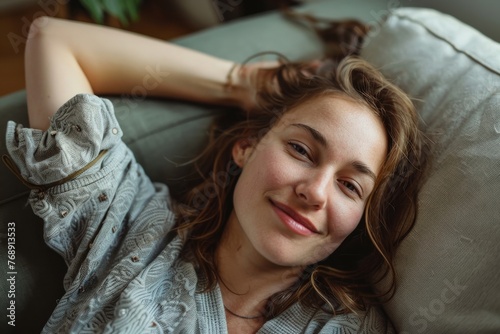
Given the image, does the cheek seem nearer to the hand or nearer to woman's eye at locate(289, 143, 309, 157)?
woman's eye at locate(289, 143, 309, 157)

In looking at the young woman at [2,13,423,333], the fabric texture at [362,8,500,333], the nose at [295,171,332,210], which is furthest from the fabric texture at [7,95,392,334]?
the nose at [295,171,332,210]

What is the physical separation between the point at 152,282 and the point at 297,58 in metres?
0.69

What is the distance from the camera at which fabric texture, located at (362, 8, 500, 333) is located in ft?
2.52

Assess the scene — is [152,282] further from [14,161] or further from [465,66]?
[465,66]

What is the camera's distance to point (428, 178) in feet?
2.95

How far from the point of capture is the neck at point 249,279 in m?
0.93

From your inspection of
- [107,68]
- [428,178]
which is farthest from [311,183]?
[107,68]

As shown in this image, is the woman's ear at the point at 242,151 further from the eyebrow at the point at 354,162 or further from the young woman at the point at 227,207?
the eyebrow at the point at 354,162

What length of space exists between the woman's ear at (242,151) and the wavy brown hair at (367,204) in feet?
0.07

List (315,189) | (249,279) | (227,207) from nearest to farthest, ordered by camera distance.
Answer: (315,189) → (249,279) → (227,207)

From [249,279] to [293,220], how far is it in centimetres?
18

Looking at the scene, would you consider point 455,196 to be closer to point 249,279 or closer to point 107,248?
point 249,279

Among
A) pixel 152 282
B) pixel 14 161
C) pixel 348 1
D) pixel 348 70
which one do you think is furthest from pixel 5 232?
pixel 348 1

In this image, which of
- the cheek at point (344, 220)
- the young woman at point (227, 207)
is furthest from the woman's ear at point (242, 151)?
the cheek at point (344, 220)
